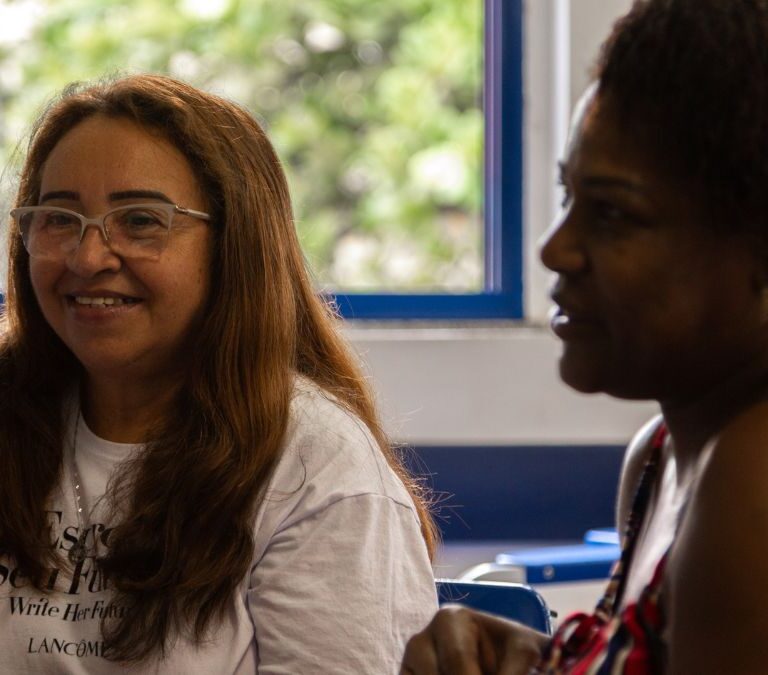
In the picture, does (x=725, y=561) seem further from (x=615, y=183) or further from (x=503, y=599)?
(x=503, y=599)

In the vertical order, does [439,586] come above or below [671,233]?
below

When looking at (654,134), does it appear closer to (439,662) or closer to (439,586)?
(439,662)

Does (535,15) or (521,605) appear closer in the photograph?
(521,605)

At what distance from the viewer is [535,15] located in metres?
2.68

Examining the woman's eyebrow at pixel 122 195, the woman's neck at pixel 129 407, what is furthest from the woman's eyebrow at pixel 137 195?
the woman's neck at pixel 129 407

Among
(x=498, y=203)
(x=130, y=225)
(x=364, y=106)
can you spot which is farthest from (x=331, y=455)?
(x=364, y=106)

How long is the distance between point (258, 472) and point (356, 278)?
1493 millimetres

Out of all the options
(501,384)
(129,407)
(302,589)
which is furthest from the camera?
(501,384)

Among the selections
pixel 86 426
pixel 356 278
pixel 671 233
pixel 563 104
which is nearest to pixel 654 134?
pixel 671 233

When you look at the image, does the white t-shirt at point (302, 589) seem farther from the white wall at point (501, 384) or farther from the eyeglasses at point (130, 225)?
the white wall at point (501, 384)

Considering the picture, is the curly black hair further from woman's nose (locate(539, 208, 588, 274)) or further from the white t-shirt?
the white t-shirt

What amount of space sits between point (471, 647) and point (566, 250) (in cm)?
23

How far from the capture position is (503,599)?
1442 millimetres

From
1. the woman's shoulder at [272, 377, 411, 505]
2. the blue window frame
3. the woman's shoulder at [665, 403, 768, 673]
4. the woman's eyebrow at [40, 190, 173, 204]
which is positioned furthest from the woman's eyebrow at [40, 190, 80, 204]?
the blue window frame
